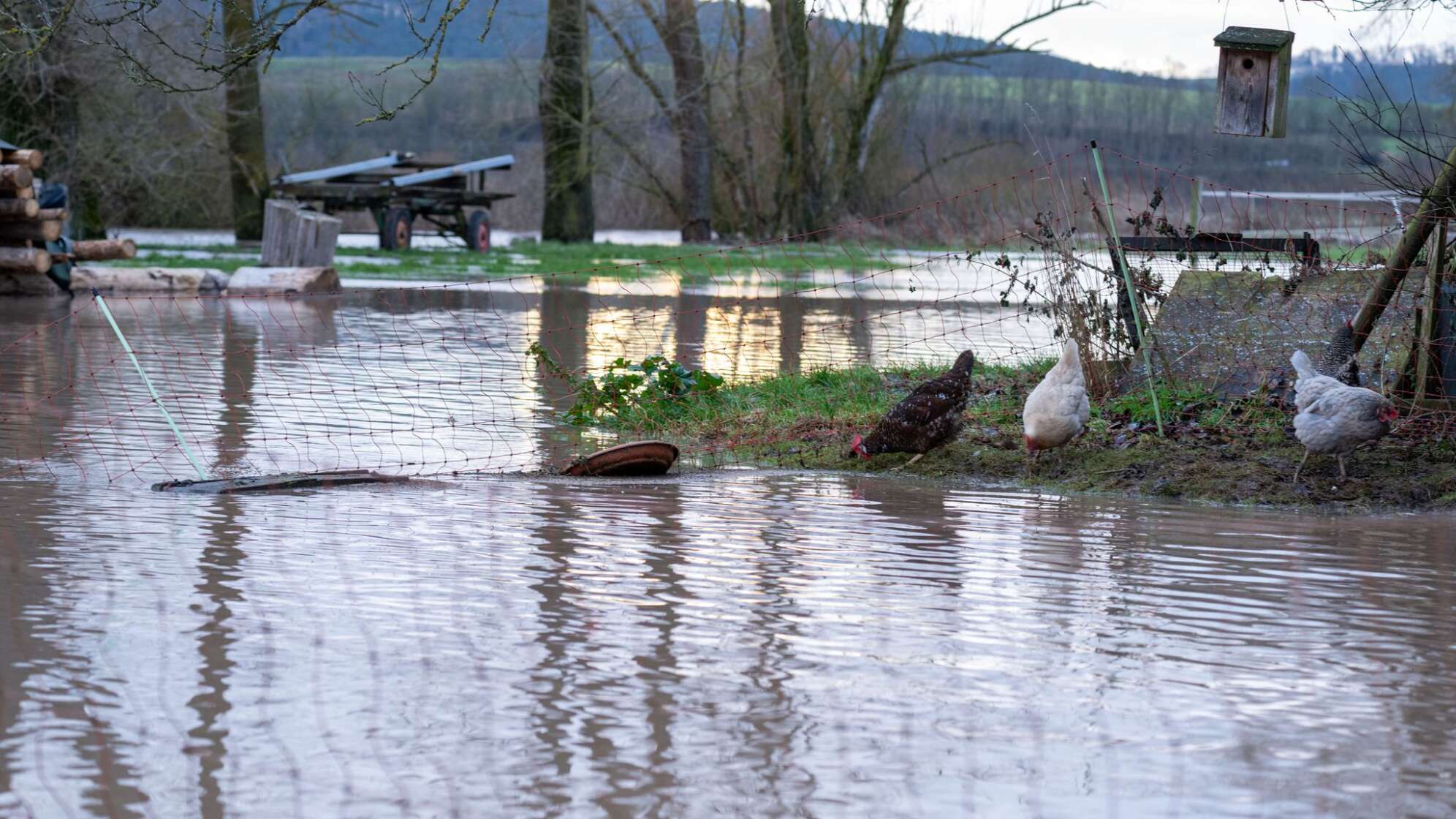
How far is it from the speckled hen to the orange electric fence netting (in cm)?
62

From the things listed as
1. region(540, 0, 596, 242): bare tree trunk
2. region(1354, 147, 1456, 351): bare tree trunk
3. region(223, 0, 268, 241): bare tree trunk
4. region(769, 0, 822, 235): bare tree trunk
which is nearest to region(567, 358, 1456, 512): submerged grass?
region(1354, 147, 1456, 351): bare tree trunk

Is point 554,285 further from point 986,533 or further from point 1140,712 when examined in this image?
point 1140,712

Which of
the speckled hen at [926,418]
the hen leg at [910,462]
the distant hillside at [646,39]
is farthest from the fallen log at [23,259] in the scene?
the hen leg at [910,462]

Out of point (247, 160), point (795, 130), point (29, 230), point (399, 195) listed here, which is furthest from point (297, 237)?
point (795, 130)

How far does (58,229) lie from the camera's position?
1845 cm

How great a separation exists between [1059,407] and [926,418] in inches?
29.1

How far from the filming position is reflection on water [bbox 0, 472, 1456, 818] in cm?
366

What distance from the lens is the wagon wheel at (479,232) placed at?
28.1 metres

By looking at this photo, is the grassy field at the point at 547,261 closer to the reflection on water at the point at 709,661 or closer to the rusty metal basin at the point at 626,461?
the rusty metal basin at the point at 626,461

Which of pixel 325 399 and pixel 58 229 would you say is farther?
pixel 58 229

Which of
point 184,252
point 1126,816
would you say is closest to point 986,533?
point 1126,816

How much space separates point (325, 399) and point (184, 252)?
1711cm

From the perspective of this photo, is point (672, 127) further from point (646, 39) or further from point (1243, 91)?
point (1243, 91)

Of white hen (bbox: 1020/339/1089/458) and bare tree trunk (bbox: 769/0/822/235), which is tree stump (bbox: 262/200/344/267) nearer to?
bare tree trunk (bbox: 769/0/822/235)
